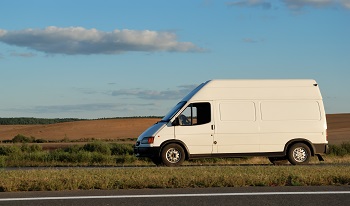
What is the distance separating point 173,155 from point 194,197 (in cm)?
926

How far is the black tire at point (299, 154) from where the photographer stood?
63.4 ft

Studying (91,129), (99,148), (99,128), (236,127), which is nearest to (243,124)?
(236,127)

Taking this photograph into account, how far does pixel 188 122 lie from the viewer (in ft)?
62.8

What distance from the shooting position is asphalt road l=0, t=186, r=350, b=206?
914cm

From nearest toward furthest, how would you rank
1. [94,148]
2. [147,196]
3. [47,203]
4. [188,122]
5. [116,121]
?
[47,203]
[147,196]
[188,122]
[94,148]
[116,121]

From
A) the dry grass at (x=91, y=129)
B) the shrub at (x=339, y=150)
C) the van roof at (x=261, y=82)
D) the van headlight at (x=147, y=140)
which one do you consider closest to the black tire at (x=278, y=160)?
the van roof at (x=261, y=82)

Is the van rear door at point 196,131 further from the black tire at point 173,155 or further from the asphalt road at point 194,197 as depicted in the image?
the asphalt road at point 194,197

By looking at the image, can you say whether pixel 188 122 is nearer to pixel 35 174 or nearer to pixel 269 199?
pixel 35 174

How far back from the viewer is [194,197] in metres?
9.64

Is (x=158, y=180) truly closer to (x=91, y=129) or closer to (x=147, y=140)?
(x=147, y=140)

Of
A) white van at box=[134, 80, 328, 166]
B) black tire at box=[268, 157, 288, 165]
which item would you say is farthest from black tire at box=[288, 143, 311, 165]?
black tire at box=[268, 157, 288, 165]

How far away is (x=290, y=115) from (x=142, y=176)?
8528 millimetres

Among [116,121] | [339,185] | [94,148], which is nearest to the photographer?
[339,185]

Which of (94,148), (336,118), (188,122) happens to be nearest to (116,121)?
(336,118)
